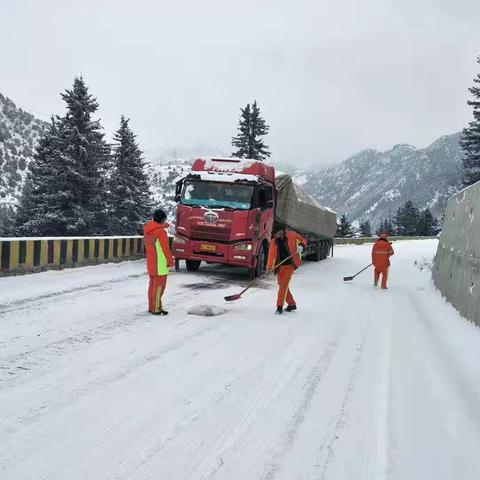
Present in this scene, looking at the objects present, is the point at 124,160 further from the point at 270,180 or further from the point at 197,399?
the point at 197,399

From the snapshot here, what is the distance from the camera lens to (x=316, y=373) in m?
5.52

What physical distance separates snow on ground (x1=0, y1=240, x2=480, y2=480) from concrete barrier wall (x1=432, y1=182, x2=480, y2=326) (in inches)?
23.0

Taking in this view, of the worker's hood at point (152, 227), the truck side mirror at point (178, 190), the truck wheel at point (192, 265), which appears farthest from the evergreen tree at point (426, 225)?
the worker's hood at point (152, 227)

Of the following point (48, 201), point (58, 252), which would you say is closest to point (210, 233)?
point (58, 252)

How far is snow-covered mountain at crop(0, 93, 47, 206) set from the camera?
355ft

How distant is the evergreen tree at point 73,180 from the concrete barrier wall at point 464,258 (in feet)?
66.6

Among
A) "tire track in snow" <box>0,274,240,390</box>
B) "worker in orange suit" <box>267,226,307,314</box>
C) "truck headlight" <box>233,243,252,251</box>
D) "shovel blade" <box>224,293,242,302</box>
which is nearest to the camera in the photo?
"tire track in snow" <box>0,274,240,390</box>

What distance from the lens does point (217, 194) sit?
1366 cm

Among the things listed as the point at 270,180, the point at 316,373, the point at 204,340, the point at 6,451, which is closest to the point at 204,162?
the point at 270,180

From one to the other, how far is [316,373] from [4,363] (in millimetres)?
3337

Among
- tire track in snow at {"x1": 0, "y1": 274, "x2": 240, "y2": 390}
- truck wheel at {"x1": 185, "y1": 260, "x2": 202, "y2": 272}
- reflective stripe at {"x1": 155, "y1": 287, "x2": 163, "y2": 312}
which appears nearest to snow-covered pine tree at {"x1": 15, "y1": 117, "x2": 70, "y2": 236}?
truck wheel at {"x1": 185, "y1": 260, "x2": 202, "y2": 272}

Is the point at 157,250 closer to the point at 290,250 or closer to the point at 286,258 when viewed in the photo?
the point at 286,258

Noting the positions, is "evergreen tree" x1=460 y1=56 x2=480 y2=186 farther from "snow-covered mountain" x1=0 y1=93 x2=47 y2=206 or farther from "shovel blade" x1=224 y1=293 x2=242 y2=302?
"snow-covered mountain" x1=0 y1=93 x2=47 y2=206

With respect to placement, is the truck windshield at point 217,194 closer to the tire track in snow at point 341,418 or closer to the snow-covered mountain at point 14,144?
the tire track in snow at point 341,418
